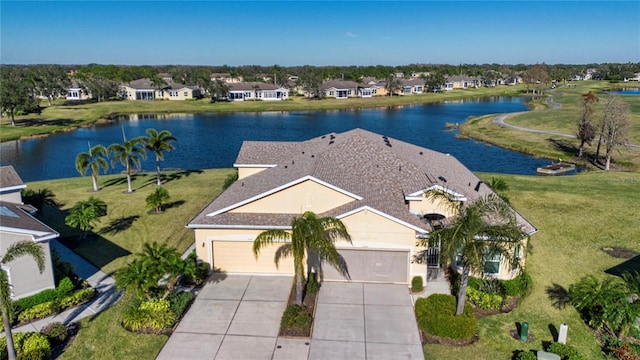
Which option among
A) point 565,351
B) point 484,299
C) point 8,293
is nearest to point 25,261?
point 8,293

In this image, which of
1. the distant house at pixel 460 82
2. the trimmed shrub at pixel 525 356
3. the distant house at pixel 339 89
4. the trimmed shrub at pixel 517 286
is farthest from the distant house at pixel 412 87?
the trimmed shrub at pixel 525 356

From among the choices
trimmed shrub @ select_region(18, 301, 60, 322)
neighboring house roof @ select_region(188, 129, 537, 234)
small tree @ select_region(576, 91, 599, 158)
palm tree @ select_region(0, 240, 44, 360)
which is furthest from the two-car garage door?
small tree @ select_region(576, 91, 599, 158)

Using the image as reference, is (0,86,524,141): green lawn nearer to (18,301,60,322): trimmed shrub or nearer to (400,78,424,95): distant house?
(400,78,424,95): distant house

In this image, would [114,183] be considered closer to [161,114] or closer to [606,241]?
[606,241]

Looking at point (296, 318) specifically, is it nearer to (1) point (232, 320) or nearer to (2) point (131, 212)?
(1) point (232, 320)

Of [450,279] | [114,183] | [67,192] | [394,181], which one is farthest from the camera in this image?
[114,183]

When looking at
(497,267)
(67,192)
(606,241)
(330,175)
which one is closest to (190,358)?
(330,175)
